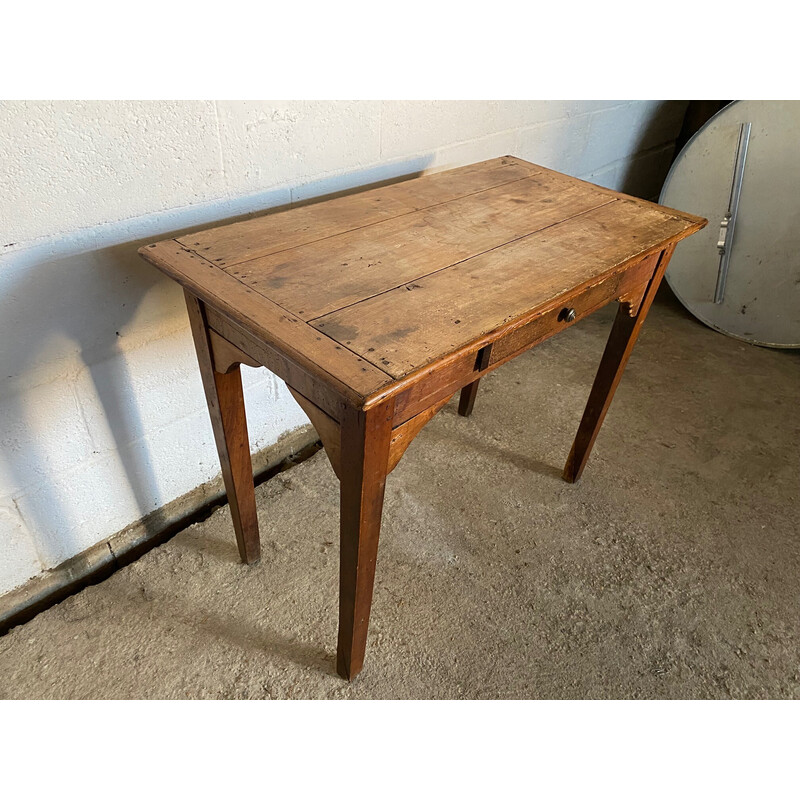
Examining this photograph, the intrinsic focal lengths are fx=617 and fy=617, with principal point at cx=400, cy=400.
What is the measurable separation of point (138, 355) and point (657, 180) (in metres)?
2.60

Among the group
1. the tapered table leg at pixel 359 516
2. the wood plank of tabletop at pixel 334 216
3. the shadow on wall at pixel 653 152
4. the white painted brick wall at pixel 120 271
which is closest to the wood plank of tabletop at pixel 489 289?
the tapered table leg at pixel 359 516

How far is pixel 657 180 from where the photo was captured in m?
2.97

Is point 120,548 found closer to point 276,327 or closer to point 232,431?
point 232,431

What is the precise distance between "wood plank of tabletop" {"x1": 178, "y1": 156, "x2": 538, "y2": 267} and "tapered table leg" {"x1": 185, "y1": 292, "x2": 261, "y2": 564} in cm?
14

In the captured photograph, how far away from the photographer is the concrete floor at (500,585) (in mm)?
1374

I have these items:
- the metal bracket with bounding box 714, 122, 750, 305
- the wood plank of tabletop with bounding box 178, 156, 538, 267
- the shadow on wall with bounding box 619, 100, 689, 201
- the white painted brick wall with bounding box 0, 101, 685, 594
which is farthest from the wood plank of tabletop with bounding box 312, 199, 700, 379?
the shadow on wall with bounding box 619, 100, 689, 201

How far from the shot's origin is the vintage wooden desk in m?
0.94

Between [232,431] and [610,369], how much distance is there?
0.99 m

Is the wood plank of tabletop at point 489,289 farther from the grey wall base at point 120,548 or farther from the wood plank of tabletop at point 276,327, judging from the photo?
the grey wall base at point 120,548

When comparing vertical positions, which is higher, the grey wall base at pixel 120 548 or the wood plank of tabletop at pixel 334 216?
the wood plank of tabletop at pixel 334 216

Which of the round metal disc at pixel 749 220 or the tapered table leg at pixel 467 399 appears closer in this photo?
the tapered table leg at pixel 467 399

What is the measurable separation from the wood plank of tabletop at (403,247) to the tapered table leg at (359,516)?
0.70 feet

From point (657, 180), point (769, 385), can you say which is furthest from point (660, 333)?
point (657, 180)
